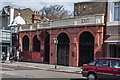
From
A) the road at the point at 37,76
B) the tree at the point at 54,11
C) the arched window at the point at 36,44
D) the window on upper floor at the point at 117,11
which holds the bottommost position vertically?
the road at the point at 37,76

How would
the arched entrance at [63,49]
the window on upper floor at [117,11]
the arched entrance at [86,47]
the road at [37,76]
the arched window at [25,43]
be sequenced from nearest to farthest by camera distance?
the road at [37,76] < the window on upper floor at [117,11] < the arched entrance at [86,47] < the arched entrance at [63,49] < the arched window at [25,43]

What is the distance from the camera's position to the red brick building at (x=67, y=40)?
72.1 feet

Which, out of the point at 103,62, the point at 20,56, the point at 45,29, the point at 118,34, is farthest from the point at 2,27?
the point at 103,62

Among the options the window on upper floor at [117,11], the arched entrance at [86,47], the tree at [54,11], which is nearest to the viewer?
the window on upper floor at [117,11]

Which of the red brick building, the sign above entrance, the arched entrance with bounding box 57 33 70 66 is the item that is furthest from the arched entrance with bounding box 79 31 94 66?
the arched entrance with bounding box 57 33 70 66

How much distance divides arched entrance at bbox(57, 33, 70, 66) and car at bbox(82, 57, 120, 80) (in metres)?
11.6

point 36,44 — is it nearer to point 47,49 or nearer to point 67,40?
point 47,49

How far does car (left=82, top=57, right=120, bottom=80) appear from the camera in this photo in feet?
38.9

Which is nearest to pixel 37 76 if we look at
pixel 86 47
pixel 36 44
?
pixel 86 47

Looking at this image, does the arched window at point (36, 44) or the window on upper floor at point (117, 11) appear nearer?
the window on upper floor at point (117, 11)

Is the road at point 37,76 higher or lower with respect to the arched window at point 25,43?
lower

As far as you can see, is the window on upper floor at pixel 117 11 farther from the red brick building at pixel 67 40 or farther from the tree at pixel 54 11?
the tree at pixel 54 11

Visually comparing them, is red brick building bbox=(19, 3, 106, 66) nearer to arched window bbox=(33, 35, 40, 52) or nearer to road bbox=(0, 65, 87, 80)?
arched window bbox=(33, 35, 40, 52)

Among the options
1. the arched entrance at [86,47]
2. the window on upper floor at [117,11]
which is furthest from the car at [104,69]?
the window on upper floor at [117,11]
